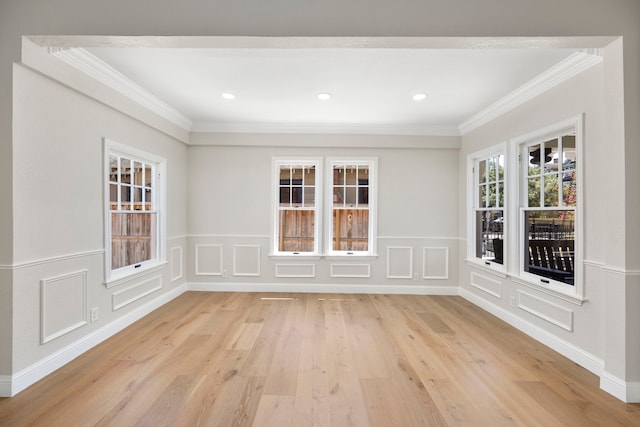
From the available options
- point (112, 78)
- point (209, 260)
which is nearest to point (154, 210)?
point (209, 260)

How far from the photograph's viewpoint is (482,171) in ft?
15.1

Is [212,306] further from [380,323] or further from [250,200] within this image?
[380,323]

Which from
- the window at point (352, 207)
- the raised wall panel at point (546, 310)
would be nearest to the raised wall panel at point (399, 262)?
the window at point (352, 207)

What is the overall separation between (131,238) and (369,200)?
3.47 meters

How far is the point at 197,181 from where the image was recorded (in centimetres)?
519

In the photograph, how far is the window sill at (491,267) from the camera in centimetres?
396

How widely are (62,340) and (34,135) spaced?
1713mm

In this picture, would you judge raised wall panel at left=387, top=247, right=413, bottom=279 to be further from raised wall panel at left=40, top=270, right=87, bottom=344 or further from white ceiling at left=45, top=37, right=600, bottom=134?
raised wall panel at left=40, top=270, right=87, bottom=344

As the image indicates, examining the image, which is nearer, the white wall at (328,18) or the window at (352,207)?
the white wall at (328,18)

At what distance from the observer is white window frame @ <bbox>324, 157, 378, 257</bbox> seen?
17.1 ft

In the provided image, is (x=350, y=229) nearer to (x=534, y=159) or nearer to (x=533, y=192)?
(x=533, y=192)

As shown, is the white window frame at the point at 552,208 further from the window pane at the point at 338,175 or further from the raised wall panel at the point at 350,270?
the window pane at the point at 338,175

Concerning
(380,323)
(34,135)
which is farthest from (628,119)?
(34,135)

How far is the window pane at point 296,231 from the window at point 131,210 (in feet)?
6.11
